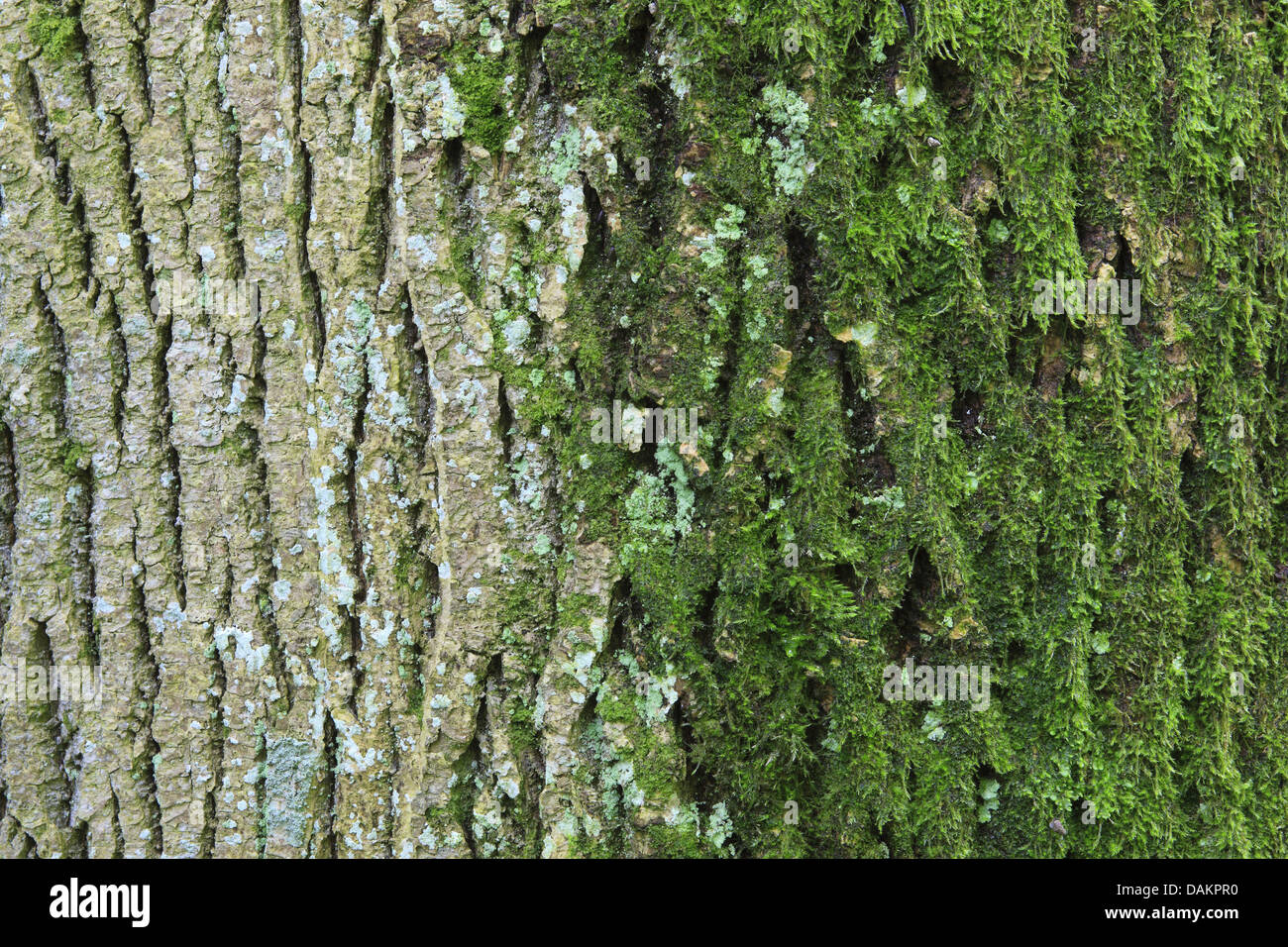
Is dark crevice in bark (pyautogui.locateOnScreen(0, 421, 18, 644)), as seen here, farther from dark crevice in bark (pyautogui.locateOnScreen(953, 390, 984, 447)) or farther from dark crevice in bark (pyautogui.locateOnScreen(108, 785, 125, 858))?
dark crevice in bark (pyautogui.locateOnScreen(953, 390, 984, 447))

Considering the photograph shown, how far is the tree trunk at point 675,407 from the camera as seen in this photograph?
1.43 meters

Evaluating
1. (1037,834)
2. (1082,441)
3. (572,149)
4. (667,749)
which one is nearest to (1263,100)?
(1082,441)

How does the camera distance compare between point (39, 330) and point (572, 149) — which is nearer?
point (572, 149)

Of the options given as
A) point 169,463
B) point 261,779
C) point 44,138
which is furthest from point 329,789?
point 44,138

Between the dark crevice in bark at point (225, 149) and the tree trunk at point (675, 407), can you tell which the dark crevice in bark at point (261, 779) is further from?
the dark crevice in bark at point (225, 149)

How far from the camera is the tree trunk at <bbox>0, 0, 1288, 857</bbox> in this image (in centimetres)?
143

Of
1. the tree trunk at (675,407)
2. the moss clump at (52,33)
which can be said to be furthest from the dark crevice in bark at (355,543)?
the moss clump at (52,33)

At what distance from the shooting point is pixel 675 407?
1449 millimetres

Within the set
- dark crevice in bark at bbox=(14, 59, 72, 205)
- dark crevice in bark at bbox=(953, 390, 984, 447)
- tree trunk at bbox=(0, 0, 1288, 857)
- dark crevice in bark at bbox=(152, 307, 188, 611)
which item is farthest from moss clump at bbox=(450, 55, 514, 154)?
dark crevice in bark at bbox=(953, 390, 984, 447)

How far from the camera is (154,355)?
154 centimetres

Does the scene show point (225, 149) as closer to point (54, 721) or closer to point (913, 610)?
point (54, 721)

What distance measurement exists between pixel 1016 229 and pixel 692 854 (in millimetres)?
1302

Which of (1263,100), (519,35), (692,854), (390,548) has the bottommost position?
(692,854)

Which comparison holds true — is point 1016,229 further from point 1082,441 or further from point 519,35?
point 519,35
